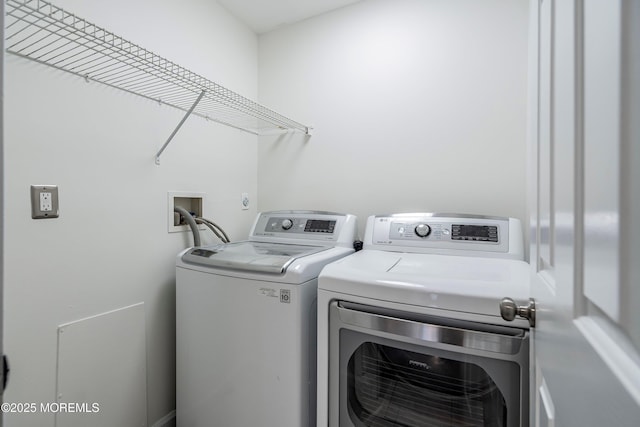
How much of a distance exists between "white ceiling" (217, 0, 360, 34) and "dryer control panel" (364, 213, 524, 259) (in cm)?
144

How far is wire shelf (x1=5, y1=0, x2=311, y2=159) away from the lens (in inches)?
35.9

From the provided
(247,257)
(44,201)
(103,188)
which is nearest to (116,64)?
(103,188)

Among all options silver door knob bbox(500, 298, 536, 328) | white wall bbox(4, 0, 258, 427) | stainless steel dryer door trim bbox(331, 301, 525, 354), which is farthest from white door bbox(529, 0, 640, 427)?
white wall bbox(4, 0, 258, 427)

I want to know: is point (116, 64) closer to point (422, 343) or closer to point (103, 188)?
point (103, 188)

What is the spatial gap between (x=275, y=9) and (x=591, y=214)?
2188 millimetres

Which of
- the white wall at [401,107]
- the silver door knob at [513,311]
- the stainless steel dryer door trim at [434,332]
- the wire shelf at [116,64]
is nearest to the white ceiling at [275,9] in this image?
the white wall at [401,107]

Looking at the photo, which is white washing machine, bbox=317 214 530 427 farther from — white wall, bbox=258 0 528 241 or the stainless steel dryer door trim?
white wall, bbox=258 0 528 241

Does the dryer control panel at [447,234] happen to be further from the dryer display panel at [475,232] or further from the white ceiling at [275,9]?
the white ceiling at [275,9]

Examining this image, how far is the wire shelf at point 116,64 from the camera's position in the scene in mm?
911

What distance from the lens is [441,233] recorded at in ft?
4.63

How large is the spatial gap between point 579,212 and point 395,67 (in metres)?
1.67

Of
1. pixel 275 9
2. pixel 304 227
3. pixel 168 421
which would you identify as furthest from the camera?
pixel 275 9

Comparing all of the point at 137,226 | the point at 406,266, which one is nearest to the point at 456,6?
the point at 406,266

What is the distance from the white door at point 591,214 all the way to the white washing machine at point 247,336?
2.53 ft
